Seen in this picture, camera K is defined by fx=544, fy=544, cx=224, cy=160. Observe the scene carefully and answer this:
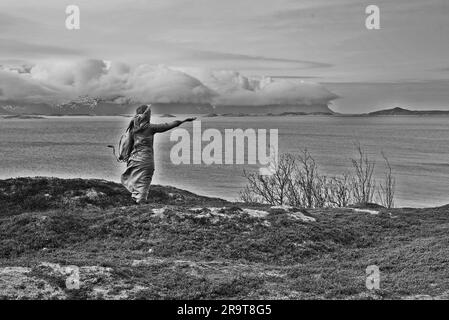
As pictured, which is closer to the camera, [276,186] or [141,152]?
[141,152]

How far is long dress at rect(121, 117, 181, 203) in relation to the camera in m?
21.2

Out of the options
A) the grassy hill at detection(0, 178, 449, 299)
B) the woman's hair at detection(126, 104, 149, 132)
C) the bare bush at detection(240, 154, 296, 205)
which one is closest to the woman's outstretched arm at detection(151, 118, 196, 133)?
the woman's hair at detection(126, 104, 149, 132)

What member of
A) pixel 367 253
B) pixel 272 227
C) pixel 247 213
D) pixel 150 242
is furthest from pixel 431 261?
pixel 150 242

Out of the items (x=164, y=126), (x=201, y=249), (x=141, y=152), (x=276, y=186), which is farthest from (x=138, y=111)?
(x=276, y=186)

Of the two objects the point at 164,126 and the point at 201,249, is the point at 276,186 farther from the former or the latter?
the point at 201,249

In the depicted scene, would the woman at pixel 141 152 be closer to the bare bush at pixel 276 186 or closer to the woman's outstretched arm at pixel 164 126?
the woman's outstretched arm at pixel 164 126

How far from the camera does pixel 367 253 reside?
1770 cm

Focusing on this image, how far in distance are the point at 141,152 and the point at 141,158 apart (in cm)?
24

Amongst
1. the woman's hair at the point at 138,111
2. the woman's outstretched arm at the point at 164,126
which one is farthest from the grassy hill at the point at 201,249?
the woman's hair at the point at 138,111

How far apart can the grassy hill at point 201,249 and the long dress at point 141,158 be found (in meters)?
1.47

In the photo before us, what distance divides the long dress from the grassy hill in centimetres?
147

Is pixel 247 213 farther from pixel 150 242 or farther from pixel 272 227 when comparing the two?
pixel 150 242

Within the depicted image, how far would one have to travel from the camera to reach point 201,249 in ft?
55.8
